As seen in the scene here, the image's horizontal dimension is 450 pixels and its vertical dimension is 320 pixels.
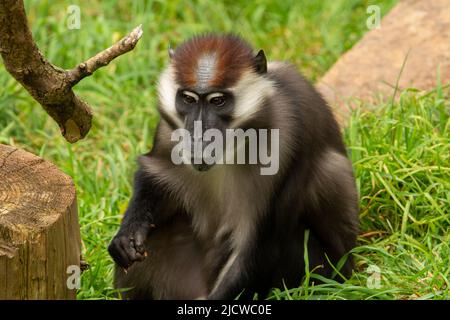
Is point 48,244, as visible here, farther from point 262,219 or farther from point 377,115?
point 377,115

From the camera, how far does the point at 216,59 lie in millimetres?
4434

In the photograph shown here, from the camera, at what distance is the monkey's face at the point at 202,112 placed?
430 cm

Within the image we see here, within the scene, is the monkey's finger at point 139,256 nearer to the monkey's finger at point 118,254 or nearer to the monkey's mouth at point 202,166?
the monkey's finger at point 118,254

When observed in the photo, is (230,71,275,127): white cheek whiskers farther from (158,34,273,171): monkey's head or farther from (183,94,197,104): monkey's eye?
(183,94,197,104): monkey's eye

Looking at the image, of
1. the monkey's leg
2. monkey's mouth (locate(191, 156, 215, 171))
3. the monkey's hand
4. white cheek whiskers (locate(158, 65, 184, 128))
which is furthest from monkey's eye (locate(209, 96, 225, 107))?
the monkey's hand

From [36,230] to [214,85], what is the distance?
1.09 meters

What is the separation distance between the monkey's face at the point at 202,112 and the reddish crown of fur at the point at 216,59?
4 cm

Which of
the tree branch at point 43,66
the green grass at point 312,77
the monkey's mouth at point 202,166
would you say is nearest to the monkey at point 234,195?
the monkey's mouth at point 202,166

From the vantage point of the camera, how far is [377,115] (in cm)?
630

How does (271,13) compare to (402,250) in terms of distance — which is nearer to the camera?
(402,250)

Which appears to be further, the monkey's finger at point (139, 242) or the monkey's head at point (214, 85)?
the monkey's finger at point (139, 242)

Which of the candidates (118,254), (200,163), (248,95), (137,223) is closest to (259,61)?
(248,95)

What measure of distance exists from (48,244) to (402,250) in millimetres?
2083
